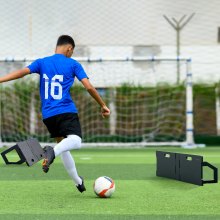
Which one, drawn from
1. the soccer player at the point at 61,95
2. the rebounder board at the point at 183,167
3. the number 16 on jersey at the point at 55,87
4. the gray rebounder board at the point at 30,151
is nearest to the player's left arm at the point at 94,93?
the soccer player at the point at 61,95

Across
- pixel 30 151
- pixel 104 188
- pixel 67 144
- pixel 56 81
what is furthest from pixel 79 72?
pixel 104 188

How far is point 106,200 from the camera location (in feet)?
19.4

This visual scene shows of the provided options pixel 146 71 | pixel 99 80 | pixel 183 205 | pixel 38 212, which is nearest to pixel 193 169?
pixel 183 205

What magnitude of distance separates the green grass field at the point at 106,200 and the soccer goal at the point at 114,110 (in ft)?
24.1

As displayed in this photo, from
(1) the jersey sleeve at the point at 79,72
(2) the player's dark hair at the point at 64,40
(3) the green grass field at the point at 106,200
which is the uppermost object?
(2) the player's dark hair at the point at 64,40

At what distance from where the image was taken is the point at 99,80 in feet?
53.9

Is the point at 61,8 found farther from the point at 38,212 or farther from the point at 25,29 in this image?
the point at 38,212

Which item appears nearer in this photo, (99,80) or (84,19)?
(99,80)

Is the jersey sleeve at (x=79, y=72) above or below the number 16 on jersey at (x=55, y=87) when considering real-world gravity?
above

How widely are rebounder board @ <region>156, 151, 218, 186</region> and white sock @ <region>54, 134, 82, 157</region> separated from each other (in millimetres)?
1303

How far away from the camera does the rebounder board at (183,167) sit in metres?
6.76

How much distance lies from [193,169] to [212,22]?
18.2 meters

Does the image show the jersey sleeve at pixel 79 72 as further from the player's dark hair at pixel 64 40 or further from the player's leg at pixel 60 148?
the player's leg at pixel 60 148

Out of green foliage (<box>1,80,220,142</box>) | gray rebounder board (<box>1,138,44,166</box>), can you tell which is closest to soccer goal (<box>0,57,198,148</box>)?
green foliage (<box>1,80,220,142</box>)
